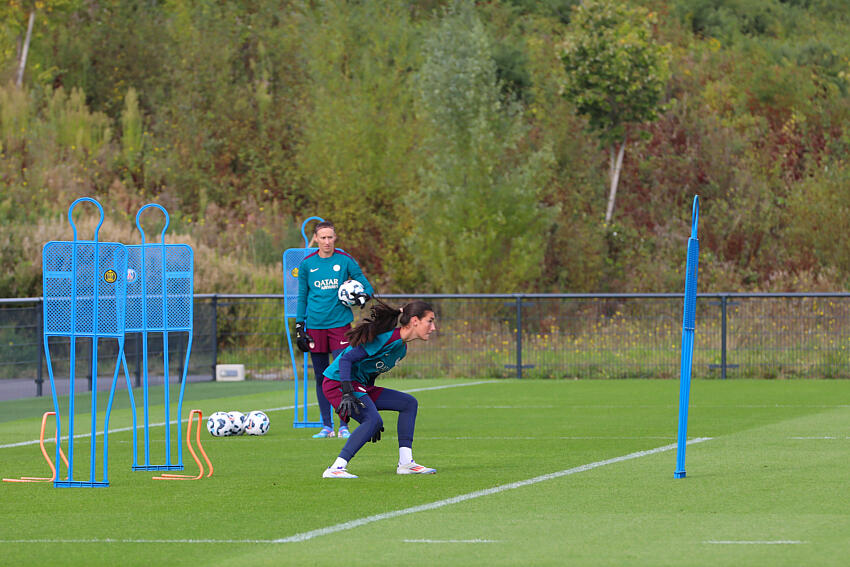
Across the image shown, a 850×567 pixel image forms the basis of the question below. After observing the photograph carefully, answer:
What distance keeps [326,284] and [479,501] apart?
519 cm

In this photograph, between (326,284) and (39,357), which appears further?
(39,357)

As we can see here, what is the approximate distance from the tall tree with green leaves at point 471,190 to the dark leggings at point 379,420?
23.3 meters

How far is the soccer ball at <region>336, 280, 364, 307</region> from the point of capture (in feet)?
45.1

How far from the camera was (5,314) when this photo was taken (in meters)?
21.9

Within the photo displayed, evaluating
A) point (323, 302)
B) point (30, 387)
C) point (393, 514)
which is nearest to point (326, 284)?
point (323, 302)

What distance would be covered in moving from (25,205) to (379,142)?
10.2 m

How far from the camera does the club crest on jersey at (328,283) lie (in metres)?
→ 14.5

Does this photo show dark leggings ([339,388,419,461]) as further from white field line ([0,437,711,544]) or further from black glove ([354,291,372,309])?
black glove ([354,291,372,309])

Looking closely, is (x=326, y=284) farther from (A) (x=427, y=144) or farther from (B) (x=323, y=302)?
(A) (x=427, y=144)

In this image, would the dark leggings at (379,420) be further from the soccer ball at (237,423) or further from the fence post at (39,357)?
the fence post at (39,357)

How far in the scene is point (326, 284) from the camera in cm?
1450

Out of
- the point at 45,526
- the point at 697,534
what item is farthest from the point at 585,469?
the point at 45,526

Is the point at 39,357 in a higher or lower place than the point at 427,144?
lower

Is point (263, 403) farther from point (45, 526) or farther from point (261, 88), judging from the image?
point (261, 88)
